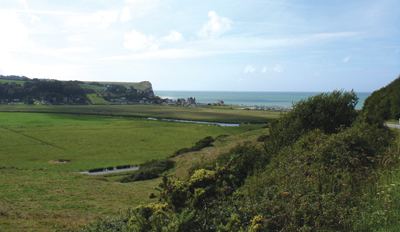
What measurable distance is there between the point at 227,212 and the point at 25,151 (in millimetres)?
67263

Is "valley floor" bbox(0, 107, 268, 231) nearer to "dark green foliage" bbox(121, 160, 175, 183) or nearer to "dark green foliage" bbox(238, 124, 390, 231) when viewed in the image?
"dark green foliage" bbox(121, 160, 175, 183)

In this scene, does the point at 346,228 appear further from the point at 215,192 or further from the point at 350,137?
the point at 350,137

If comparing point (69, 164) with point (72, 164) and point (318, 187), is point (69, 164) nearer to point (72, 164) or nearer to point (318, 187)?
point (72, 164)

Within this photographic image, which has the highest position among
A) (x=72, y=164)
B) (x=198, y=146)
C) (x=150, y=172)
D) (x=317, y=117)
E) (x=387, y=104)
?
(x=387, y=104)

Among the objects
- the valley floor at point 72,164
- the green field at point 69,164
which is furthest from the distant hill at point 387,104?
the green field at point 69,164

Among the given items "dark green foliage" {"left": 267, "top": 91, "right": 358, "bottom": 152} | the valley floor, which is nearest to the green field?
the valley floor

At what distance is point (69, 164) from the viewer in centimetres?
6319

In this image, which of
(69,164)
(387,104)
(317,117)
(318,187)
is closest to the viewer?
(318,187)

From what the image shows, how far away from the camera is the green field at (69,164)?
30.6m

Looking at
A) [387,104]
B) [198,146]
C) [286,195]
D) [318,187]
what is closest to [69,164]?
[198,146]

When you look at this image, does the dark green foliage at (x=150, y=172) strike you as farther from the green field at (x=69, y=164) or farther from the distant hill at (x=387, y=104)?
the distant hill at (x=387, y=104)

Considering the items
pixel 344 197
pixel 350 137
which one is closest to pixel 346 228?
pixel 344 197

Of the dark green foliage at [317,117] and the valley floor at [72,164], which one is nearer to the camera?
the dark green foliage at [317,117]

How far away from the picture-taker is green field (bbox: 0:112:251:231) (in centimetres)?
3063
